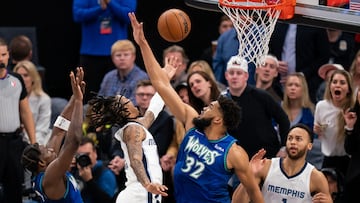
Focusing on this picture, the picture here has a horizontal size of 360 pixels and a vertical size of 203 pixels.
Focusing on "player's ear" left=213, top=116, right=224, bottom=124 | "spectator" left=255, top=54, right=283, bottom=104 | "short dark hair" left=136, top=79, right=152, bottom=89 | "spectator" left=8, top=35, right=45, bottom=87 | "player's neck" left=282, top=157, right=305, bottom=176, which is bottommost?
"player's neck" left=282, top=157, right=305, bottom=176

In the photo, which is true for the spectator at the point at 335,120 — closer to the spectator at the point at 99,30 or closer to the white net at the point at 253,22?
the white net at the point at 253,22

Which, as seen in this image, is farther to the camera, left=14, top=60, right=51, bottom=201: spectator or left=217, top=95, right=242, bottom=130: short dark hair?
left=14, top=60, right=51, bottom=201: spectator

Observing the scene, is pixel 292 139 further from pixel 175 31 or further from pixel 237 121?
pixel 175 31

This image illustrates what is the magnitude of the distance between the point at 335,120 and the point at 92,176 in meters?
2.55

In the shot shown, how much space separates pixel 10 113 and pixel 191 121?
8.23ft

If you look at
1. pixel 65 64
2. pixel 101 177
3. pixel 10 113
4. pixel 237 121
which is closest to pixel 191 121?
pixel 237 121

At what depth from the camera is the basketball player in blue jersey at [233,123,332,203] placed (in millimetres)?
9023

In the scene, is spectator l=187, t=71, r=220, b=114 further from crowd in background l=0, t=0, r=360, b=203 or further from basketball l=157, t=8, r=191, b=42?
basketball l=157, t=8, r=191, b=42

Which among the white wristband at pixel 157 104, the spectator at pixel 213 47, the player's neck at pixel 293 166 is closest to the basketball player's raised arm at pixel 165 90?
the white wristband at pixel 157 104

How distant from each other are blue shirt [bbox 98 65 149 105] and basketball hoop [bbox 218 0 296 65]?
9.39 feet

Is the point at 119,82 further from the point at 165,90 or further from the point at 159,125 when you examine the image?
the point at 165,90

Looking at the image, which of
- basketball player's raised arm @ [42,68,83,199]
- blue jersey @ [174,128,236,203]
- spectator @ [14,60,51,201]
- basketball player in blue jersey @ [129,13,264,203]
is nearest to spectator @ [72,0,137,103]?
spectator @ [14,60,51,201]

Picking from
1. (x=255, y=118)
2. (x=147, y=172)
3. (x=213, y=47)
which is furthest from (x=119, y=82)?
(x=147, y=172)

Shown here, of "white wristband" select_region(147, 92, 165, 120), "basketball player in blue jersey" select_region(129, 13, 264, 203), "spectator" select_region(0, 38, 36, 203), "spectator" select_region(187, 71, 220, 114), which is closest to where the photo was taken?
"basketball player in blue jersey" select_region(129, 13, 264, 203)
